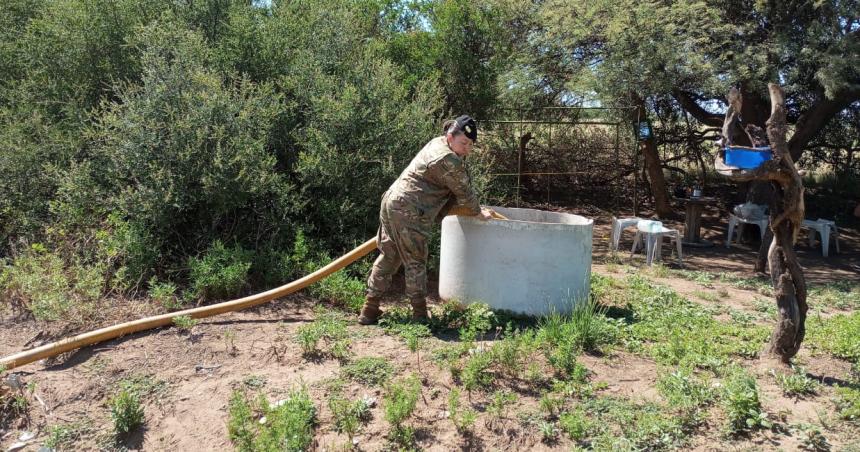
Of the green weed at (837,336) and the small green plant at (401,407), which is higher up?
the green weed at (837,336)

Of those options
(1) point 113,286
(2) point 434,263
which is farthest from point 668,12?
(1) point 113,286

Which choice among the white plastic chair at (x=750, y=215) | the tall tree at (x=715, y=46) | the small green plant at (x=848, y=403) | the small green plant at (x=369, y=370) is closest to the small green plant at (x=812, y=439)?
the small green plant at (x=848, y=403)

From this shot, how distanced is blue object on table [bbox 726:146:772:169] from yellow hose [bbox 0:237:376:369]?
10.1 feet

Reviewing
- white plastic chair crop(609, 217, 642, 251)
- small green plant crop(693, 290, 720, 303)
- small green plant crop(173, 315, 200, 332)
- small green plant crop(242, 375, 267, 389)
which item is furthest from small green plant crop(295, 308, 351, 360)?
white plastic chair crop(609, 217, 642, 251)

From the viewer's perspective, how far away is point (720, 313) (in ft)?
21.1

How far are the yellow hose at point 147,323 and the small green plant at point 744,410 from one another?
2.61 meters

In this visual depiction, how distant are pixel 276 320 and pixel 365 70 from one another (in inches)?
139

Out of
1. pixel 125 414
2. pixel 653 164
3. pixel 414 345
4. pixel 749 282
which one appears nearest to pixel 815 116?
pixel 653 164

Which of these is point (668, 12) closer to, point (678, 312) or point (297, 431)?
point (678, 312)

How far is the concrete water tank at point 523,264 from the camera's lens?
18.1ft

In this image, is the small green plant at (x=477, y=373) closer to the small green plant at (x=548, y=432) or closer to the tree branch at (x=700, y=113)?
the small green plant at (x=548, y=432)

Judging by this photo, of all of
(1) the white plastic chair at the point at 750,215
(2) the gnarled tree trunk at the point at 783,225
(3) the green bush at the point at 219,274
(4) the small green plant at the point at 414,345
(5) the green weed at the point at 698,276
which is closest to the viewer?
(2) the gnarled tree trunk at the point at 783,225

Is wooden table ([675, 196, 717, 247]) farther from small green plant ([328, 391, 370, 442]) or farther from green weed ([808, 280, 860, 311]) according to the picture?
small green plant ([328, 391, 370, 442])

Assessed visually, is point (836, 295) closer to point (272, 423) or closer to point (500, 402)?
point (500, 402)
